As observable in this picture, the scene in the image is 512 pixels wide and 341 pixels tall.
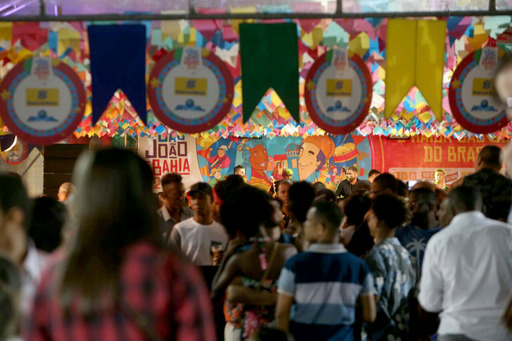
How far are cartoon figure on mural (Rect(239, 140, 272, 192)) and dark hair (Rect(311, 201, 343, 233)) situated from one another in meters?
10.9

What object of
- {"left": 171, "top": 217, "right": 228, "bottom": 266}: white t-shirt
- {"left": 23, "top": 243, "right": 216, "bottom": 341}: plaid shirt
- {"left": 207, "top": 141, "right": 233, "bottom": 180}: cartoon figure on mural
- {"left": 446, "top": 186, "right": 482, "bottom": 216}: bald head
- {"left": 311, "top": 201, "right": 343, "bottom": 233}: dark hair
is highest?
{"left": 207, "top": 141, "right": 233, "bottom": 180}: cartoon figure on mural

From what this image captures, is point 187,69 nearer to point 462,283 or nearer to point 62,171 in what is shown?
point 462,283

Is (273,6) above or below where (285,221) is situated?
above

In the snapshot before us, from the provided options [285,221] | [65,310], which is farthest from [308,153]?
[65,310]

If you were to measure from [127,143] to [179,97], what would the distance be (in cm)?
963

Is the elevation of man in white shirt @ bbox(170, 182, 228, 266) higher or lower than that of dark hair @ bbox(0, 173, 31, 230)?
lower

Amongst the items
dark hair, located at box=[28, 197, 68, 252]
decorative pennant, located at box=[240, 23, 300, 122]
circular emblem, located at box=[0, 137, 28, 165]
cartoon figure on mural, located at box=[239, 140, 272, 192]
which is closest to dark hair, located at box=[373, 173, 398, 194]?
decorative pennant, located at box=[240, 23, 300, 122]

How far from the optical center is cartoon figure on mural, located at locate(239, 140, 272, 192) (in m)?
15.0

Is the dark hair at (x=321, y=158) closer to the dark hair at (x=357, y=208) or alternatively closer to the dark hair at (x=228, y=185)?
the dark hair at (x=228, y=185)

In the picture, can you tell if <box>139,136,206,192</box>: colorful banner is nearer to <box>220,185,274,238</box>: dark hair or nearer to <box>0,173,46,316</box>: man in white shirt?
<box>220,185,274,238</box>: dark hair

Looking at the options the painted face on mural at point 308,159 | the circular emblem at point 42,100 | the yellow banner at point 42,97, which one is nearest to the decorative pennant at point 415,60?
the circular emblem at point 42,100

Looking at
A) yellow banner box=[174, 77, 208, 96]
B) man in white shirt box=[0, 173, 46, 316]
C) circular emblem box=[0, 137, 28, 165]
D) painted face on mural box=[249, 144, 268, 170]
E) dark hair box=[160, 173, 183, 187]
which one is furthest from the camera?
painted face on mural box=[249, 144, 268, 170]

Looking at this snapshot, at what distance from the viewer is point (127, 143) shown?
1447 cm

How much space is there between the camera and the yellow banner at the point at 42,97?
200 inches
